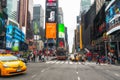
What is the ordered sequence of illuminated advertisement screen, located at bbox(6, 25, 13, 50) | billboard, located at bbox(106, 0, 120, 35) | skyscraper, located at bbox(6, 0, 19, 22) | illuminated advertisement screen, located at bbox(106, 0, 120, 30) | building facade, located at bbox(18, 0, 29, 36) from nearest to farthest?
billboard, located at bbox(106, 0, 120, 35) < illuminated advertisement screen, located at bbox(106, 0, 120, 30) < illuminated advertisement screen, located at bbox(6, 25, 13, 50) < skyscraper, located at bbox(6, 0, 19, 22) < building facade, located at bbox(18, 0, 29, 36)

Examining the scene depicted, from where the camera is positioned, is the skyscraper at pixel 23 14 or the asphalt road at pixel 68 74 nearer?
the asphalt road at pixel 68 74

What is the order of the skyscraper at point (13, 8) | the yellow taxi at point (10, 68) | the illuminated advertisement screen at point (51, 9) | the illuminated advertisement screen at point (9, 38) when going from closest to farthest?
1. the yellow taxi at point (10, 68)
2. the illuminated advertisement screen at point (9, 38)
3. the illuminated advertisement screen at point (51, 9)
4. the skyscraper at point (13, 8)

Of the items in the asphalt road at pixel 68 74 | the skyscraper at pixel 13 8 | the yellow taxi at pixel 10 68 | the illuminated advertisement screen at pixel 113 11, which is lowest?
the asphalt road at pixel 68 74

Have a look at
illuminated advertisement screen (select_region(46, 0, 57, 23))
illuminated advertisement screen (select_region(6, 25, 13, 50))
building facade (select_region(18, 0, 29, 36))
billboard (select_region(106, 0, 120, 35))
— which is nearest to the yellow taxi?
billboard (select_region(106, 0, 120, 35))

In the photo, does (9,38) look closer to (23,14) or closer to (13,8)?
(23,14)

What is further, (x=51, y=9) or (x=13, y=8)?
(x=13, y=8)

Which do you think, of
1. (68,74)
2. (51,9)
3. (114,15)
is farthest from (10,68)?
(51,9)

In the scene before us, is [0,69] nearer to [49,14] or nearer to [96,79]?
[96,79]

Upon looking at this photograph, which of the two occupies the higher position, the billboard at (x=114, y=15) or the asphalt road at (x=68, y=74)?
the billboard at (x=114, y=15)

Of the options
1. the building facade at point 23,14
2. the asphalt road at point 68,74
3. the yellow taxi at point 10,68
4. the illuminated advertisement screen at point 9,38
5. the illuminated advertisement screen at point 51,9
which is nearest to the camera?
the asphalt road at point 68,74

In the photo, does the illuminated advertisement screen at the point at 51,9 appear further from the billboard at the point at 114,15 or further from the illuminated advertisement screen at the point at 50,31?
the billboard at the point at 114,15

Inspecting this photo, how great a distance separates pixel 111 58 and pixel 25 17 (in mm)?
128581

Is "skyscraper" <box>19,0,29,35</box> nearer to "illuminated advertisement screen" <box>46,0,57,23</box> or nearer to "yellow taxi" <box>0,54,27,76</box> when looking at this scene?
"illuminated advertisement screen" <box>46,0,57,23</box>

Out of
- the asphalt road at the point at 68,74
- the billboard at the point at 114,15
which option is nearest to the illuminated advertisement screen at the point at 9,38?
the billboard at the point at 114,15
